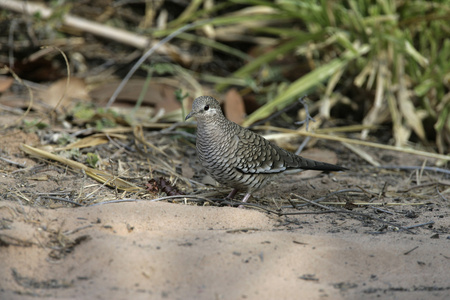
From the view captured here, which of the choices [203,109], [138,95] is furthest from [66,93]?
[203,109]

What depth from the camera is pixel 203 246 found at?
107 inches

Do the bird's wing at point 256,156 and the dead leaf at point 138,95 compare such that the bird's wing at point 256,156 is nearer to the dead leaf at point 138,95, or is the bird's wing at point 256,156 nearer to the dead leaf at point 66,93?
the dead leaf at point 138,95

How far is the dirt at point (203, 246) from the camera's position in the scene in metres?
2.41

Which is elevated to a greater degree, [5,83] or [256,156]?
[256,156]

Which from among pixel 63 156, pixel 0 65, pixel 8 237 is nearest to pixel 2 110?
pixel 0 65

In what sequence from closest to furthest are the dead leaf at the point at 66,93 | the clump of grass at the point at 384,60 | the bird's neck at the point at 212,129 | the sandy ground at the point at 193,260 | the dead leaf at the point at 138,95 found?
the sandy ground at the point at 193,260 → the bird's neck at the point at 212,129 → the clump of grass at the point at 384,60 → the dead leaf at the point at 66,93 → the dead leaf at the point at 138,95

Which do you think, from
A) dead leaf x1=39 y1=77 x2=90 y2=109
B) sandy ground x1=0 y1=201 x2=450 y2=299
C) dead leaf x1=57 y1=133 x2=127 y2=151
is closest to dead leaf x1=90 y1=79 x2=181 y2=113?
dead leaf x1=39 y1=77 x2=90 y2=109

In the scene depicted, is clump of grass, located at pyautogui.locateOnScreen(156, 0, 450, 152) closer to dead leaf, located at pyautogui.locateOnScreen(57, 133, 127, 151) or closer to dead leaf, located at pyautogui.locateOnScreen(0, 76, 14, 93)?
dead leaf, located at pyautogui.locateOnScreen(57, 133, 127, 151)

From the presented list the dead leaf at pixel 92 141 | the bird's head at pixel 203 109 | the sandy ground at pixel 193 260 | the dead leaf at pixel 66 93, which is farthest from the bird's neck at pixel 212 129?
the dead leaf at pixel 66 93

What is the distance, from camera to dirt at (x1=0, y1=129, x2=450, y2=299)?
2.41 meters

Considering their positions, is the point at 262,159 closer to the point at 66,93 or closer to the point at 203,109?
the point at 203,109

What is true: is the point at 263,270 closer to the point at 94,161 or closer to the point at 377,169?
the point at 94,161

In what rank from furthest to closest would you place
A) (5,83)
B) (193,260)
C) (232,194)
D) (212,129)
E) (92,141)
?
(5,83) → (92,141) → (232,194) → (212,129) → (193,260)

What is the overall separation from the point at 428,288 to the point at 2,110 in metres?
4.35
